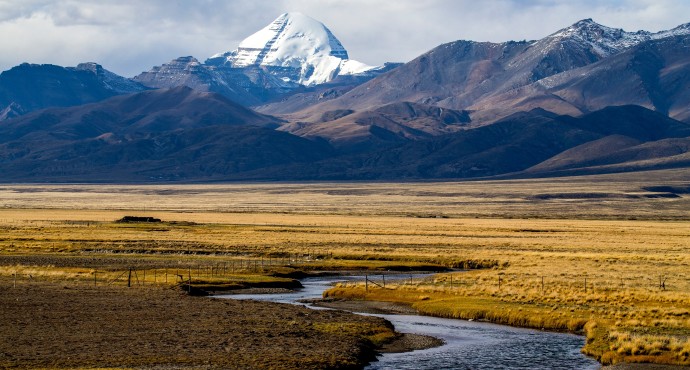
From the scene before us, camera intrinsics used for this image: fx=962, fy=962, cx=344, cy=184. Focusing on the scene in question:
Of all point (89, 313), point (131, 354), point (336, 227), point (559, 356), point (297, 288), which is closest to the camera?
point (131, 354)

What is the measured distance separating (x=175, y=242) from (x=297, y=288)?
119ft

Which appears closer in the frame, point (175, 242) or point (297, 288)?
point (297, 288)

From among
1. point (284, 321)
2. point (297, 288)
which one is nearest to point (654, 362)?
point (284, 321)

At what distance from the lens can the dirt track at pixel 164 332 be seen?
36.2 m

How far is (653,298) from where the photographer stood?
52281 mm

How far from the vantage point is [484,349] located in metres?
42.5

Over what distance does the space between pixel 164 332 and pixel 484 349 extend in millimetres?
14080

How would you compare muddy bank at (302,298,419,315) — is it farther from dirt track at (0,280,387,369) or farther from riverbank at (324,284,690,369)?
dirt track at (0,280,387,369)

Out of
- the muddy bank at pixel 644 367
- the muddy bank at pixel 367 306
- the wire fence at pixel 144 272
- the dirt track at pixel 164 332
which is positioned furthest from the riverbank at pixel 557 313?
the wire fence at pixel 144 272

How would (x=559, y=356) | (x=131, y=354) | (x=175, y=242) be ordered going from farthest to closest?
(x=175, y=242), (x=559, y=356), (x=131, y=354)

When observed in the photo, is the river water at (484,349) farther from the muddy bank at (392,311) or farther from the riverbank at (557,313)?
the riverbank at (557,313)

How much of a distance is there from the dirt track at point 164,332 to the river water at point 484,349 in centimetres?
192

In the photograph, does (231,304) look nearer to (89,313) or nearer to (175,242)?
(89,313)


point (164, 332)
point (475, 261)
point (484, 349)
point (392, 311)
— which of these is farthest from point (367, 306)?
point (475, 261)
